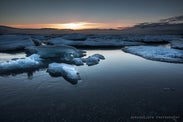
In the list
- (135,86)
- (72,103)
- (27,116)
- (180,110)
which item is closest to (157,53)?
(135,86)

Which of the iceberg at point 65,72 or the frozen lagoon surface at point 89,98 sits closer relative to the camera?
the frozen lagoon surface at point 89,98

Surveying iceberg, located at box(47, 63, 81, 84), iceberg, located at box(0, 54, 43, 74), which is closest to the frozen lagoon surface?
iceberg, located at box(47, 63, 81, 84)

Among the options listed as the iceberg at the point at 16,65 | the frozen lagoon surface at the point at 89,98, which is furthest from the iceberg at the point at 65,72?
the iceberg at the point at 16,65

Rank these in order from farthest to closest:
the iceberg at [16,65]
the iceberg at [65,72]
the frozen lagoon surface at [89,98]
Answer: the iceberg at [16,65] < the iceberg at [65,72] < the frozen lagoon surface at [89,98]

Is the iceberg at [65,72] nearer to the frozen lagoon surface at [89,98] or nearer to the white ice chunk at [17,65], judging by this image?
the frozen lagoon surface at [89,98]

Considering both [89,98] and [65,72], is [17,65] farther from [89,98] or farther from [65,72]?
[89,98]

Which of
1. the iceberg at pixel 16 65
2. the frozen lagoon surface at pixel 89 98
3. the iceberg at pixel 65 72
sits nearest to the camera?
the frozen lagoon surface at pixel 89 98

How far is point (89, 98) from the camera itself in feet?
10.7

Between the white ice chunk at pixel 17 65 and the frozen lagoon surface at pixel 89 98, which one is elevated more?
the white ice chunk at pixel 17 65

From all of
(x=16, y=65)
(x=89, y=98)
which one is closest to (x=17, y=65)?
(x=16, y=65)

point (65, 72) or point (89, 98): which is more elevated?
point (65, 72)

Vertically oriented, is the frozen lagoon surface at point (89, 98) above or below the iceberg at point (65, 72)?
below

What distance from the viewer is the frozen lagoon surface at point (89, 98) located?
262 cm

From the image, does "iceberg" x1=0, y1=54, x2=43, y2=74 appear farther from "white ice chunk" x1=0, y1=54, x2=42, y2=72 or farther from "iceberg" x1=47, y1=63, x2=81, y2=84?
"iceberg" x1=47, y1=63, x2=81, y2=84
